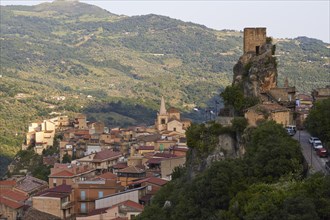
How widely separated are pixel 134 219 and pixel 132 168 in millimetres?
13554

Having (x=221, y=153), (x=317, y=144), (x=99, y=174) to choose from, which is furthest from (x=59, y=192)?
(x=317, y=144)

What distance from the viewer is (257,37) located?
45.7 metres

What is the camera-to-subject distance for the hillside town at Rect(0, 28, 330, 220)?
139 ft

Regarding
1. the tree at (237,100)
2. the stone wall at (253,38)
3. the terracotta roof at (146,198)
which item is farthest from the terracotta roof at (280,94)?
the terracotta roof at (146,198)

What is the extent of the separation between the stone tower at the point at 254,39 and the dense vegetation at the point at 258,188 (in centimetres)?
881

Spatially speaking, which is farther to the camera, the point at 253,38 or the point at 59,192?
the point at 59,192

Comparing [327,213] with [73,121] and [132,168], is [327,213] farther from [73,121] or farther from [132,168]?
[73,121]

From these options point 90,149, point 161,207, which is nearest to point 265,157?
point 161,207

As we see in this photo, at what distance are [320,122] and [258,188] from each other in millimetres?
7962

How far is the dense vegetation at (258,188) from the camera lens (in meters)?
26.8

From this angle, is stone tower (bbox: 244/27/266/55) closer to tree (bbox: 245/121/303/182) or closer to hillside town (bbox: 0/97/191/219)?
hillside town (bbox: 0/97/191/219)

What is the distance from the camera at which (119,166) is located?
2281 inches

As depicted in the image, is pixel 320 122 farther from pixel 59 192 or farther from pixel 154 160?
pixel 154 160

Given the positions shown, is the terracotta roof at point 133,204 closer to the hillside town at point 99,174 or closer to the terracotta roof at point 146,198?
the hillside town at point 99,174
